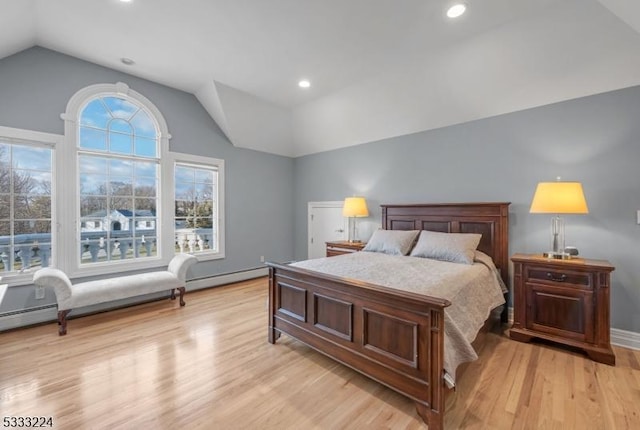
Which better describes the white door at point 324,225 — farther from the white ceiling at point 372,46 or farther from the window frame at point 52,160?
the window frame at point 52,160

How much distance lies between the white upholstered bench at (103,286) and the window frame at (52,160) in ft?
0.98

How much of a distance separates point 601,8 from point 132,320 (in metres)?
5.46

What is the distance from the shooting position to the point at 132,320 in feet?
10.9

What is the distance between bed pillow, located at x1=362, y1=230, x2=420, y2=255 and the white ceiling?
5.16 feet

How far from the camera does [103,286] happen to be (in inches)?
126

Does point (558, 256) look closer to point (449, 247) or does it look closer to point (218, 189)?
point (449, 247)

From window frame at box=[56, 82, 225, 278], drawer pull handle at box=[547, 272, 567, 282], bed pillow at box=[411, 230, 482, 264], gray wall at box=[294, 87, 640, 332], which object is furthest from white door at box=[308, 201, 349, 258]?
drawer pull handle at box=[547, 272, 567, 282]

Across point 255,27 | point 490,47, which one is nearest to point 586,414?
point 490,47

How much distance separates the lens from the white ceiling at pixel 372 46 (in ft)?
7.91

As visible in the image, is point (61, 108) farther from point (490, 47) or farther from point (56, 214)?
point (490, 47)

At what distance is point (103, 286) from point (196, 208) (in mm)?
1763

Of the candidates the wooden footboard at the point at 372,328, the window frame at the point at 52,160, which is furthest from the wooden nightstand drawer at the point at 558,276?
the window frame at the point at 52,160

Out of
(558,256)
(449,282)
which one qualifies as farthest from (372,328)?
(558,256)

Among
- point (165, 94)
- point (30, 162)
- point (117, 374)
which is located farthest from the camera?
point (165, 94)
